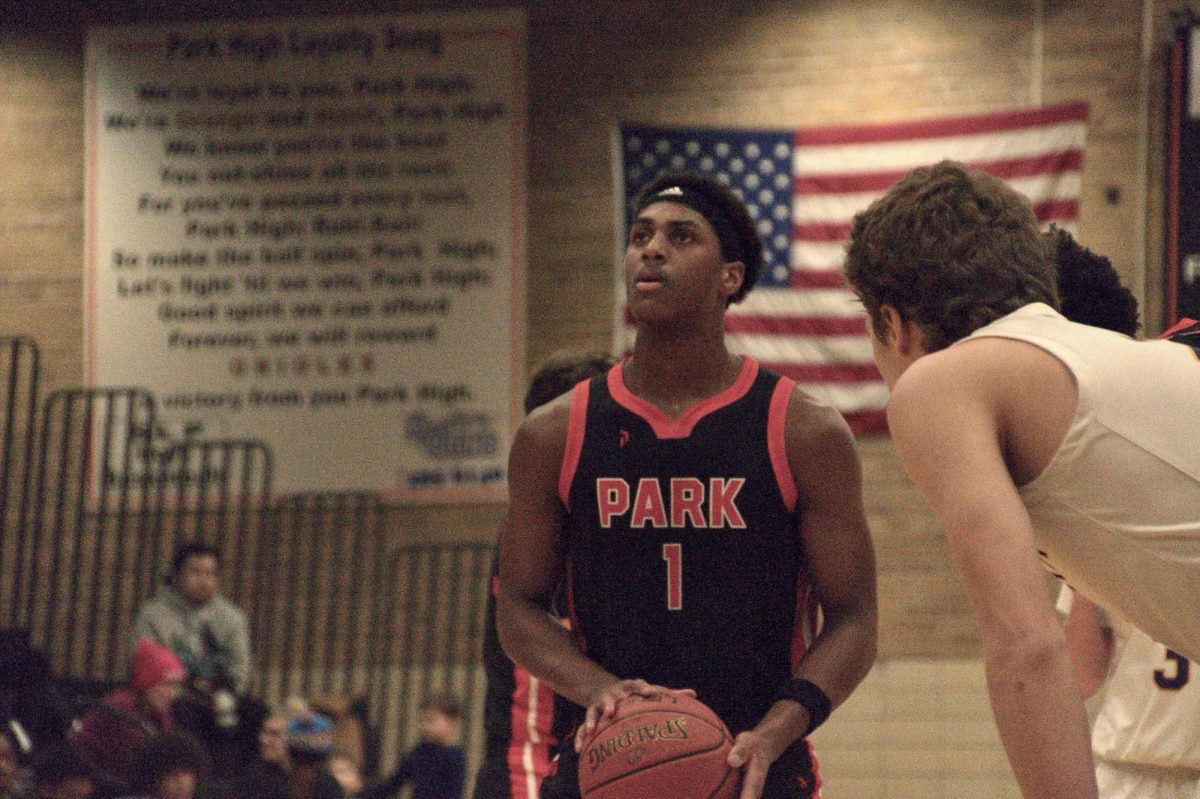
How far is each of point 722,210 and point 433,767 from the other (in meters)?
5.58

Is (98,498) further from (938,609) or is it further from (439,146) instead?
(938,609)

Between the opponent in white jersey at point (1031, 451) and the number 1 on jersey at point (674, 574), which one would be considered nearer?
the opponent in white jersey at point (1031, 451)

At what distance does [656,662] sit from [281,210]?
7.88m

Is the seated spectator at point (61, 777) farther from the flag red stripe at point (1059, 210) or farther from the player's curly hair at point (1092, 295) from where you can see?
the flag red stripe at point (1059, 210)

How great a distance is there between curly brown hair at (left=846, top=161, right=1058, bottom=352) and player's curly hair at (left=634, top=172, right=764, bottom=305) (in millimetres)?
993

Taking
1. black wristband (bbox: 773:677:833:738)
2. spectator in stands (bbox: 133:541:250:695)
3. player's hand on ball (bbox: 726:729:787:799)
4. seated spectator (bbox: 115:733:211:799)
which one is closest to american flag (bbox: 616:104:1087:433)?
spectator in stands (bbox: 133:541:250:695)

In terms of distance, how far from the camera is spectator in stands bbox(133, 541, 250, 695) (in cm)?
856

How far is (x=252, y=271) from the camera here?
10453 millimetres

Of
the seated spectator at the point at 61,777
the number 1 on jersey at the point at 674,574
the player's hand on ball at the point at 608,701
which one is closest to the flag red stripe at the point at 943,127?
the seated spectator at the point at 61,777

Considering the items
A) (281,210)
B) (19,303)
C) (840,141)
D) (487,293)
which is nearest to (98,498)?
(19,303)

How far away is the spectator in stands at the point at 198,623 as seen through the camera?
8.56 metres

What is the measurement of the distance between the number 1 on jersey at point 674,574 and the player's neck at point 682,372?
0.32 metres

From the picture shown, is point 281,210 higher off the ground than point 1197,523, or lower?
higher

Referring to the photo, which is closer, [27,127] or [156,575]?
[156,575]
